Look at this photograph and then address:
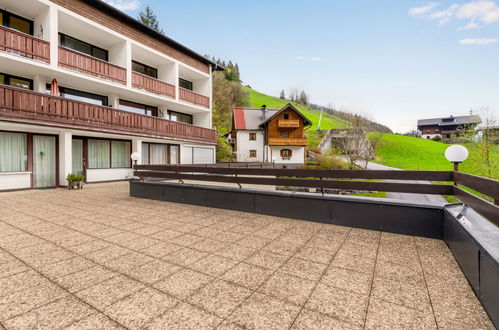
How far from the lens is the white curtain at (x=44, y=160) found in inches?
466

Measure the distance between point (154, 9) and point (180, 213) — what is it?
46866 millimetres

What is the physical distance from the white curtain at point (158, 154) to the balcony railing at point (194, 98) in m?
4.28

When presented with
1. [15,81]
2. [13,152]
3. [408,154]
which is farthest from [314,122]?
[13,152]

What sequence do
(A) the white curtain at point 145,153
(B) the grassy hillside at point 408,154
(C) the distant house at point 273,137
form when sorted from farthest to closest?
(B) the grassy hillside at point 408,154 < (C) the distant house at point 273,137 < (A) the white curtain at point 145,153

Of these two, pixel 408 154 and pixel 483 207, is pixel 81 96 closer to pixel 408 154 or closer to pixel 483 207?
pixel 483 207

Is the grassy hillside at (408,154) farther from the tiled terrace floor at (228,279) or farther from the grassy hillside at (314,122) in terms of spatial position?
the tiled terrace floor at (228,279)

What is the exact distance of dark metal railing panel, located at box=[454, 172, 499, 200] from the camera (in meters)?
2.36

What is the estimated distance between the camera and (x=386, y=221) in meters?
4.68

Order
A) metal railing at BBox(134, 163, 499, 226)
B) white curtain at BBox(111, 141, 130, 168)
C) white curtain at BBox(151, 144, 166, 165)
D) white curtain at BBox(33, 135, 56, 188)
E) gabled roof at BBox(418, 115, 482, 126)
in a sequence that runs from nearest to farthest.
A: 1. metal railing at BBox(134, 163, 499, 226)
2. white curtain at BBox(33, 135, 56, 188)
3. white curtain at BBox(111, 141, 130, 168)
4. white curtain at BBox(151, 144, 166, 165)
5. gabled roof at BBox(418, 115, 482, 126)

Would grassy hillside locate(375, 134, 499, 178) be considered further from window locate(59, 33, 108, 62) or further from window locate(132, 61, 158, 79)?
A: window locate(59, 33, 108, 62)

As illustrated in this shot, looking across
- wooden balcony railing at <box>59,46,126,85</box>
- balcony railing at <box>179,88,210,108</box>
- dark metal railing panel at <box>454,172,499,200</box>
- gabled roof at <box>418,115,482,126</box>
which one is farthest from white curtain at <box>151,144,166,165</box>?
gabled roof at <box>418,115,482,126</box>

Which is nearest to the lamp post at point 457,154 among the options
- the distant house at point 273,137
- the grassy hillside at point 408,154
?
the distant house at point 273,137

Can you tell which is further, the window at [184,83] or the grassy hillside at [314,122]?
the grassy hillside at [314,122]

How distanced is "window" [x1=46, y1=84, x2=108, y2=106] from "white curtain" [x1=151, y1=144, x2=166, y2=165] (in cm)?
449
